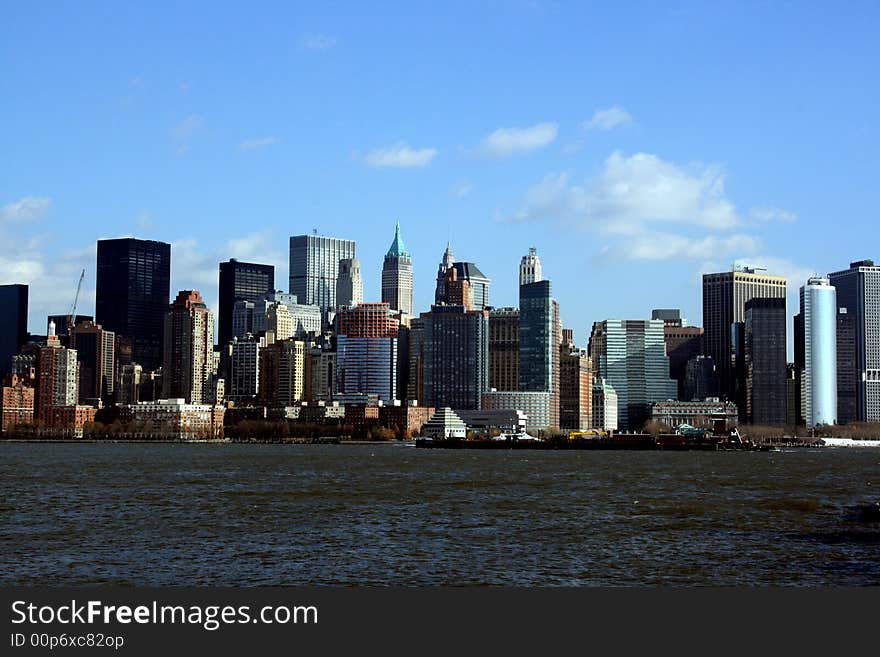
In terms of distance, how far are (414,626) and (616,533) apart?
38.2 m

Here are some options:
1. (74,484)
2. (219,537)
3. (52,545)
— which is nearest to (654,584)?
(219,537)

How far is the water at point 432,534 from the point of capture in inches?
1977

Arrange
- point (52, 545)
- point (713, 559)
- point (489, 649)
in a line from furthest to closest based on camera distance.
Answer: point (52, 545), point (713, 559), point (489, 649)

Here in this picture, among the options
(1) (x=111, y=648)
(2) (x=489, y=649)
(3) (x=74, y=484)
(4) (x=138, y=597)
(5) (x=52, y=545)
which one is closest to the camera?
(1) (x=111, y=648)

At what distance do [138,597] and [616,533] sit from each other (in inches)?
1500

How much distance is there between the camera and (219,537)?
63.5 m

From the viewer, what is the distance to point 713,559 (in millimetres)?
55094

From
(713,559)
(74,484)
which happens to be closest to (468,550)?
(713,559)

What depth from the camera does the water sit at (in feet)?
165

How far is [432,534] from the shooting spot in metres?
65.1

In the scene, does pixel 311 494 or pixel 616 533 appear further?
pixel 311 494

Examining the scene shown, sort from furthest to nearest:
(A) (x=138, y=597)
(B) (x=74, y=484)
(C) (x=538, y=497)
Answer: (B) (x=74, y=484) → (C) (x=538, y=497) → (A) (x=138, y=597)

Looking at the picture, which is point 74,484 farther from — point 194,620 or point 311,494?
point 194,620

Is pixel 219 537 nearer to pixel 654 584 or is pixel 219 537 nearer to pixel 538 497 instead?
pixel 654 584
